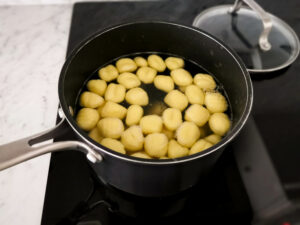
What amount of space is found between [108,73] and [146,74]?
4.0 inches

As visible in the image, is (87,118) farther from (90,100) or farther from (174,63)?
(174,63)

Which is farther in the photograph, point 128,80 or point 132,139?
point 128,80

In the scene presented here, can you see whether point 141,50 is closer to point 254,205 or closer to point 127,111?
point 127,111

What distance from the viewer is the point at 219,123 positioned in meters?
0.69

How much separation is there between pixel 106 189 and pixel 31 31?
2.10 ft

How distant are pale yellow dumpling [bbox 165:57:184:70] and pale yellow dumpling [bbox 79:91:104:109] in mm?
216

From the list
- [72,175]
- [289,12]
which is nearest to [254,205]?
[72,175]

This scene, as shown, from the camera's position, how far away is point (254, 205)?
2.15ft

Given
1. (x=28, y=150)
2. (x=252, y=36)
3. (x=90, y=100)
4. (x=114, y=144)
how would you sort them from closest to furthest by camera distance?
1. (x=28, y=150)
2. (x=114, y=144)
3. (x=90, y=100)
4. (x=252, y=36)

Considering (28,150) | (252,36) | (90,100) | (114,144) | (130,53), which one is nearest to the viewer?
(28,150)

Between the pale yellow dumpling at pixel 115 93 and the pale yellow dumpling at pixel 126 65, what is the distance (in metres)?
0.06

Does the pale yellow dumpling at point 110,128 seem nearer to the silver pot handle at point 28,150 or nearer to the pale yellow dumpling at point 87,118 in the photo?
the pale yellow dumpling at point 87,118

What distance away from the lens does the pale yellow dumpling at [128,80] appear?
0.77 metres

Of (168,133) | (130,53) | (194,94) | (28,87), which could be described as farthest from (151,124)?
(28,87)
